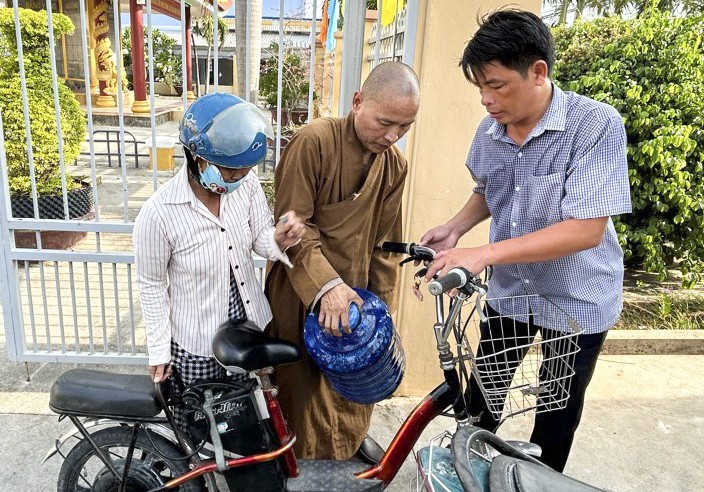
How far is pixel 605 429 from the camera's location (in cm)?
317

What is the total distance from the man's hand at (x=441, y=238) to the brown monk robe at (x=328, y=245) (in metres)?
0.24

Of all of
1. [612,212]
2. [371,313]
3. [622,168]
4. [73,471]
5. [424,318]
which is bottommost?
[73,471]

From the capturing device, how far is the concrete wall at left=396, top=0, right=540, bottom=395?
2.71 meters

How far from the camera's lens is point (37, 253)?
2.85 metres

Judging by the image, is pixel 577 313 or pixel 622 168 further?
pixel 577 313

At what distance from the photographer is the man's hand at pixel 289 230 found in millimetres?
1883

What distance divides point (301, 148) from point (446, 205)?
3.96 feet

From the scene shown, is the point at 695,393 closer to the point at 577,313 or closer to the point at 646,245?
Result: the point at 646,245

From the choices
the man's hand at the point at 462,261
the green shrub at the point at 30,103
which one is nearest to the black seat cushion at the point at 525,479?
the man's hand at the point at 462,261

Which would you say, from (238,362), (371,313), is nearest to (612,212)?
(371,313)

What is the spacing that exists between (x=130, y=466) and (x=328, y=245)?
1.11 meters

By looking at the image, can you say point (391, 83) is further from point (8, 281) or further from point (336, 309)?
point (8, 281)

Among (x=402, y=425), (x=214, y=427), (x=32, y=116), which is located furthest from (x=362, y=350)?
(x=32, y=116)

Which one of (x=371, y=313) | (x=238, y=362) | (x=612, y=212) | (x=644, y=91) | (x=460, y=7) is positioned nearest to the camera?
(x=612, y=212)
